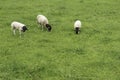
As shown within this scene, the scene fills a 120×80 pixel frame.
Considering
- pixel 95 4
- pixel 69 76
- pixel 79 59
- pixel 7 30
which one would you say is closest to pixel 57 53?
pixel 79 59

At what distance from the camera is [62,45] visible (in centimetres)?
2223

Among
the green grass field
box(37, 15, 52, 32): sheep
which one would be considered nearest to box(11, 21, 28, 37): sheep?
the green grass field

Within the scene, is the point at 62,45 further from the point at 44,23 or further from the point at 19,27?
the point at 44,23

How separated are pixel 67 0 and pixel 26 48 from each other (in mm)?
15793

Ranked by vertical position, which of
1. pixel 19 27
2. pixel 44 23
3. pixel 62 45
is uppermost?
pixel 44 23

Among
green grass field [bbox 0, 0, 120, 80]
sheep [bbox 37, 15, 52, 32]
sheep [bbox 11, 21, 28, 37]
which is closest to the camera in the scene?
green grass field [bbox 0, 0, 120, 80]

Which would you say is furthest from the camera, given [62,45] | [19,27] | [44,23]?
[44,23]

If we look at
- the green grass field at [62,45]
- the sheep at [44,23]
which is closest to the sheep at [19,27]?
the green grass field at [62,45]

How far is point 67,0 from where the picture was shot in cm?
3606

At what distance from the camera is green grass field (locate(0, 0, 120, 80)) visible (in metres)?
18.0

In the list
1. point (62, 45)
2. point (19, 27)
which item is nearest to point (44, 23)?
point (19, 27)

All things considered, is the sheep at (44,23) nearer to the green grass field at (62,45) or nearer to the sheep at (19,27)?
the green grass field at (62,45)

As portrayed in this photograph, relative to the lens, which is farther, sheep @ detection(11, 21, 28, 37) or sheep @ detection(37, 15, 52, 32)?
sheep @ detection(37, 15, 52, 32)

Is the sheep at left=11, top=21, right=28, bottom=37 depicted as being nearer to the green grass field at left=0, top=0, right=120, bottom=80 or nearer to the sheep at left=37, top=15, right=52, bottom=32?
the green grass field at left=0, top=0, right=120, bottom=80
